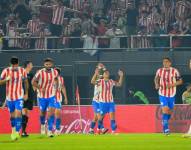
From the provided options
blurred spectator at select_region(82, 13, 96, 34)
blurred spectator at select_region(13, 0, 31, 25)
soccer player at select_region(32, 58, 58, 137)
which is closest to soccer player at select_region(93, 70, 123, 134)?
soccer player at select_region(32, 58, 58, 137)

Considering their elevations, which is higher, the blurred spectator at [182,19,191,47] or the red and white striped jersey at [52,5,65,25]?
the red and white striped jersey at [52,5,65,25]

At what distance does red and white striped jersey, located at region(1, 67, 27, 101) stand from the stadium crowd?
9.15m

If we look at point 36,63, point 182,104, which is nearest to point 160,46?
point 182,104

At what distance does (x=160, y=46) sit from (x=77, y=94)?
156 inches

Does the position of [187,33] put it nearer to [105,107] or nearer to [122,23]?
[122,23]

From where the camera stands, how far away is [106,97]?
25625mm

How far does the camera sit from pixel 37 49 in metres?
29.1

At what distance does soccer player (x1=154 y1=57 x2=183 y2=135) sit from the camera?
22938 millimetres

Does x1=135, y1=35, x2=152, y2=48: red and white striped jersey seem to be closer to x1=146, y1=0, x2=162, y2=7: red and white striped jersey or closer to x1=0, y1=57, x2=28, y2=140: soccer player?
x1=146, y1=0, x2=162, y2=7: red and white striped jersey

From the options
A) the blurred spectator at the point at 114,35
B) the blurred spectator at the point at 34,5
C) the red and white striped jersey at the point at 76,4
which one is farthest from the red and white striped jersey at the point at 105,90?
the blurred spectator at the point at 34,5

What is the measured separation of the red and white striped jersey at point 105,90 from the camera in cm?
2561

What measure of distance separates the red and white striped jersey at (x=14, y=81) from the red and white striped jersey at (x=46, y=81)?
97.6 inches

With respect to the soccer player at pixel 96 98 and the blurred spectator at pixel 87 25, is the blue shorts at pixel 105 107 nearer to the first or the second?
the soccer player at pixel 96 98

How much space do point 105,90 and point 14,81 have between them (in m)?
6.56
